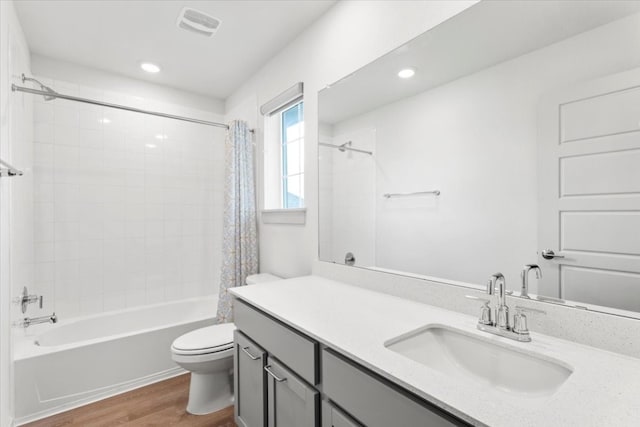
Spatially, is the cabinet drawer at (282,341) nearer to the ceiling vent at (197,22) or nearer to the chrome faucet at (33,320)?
the chrome faucet at (33,320)

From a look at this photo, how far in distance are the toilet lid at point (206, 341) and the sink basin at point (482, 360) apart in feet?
4.34

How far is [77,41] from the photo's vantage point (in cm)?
220

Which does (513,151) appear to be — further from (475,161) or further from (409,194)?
(409,194)

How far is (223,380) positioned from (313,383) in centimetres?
128

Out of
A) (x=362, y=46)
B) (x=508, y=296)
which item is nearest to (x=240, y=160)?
(x=362, y=46)

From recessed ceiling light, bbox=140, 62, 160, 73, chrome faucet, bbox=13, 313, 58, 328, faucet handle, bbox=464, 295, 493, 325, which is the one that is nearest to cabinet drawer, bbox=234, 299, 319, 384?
faucet handle, bbox=464, 295, 493, 325

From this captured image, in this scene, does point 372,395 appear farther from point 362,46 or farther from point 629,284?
point 362,46

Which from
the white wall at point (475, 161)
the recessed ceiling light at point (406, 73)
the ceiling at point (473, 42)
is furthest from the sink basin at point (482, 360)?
the recessed ceiling light at point (406, 73)

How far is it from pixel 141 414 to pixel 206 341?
608 mm

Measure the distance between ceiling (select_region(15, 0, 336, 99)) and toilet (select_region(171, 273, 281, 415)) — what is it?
216 cm

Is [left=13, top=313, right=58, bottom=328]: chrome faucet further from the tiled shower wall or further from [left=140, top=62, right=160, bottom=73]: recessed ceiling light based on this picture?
[left=140, top=62, right=160, bottom=73]: recessed ceiling light

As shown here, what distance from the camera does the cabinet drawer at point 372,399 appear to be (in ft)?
2.18

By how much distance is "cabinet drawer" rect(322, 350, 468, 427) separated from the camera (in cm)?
66

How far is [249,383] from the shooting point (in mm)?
1450
